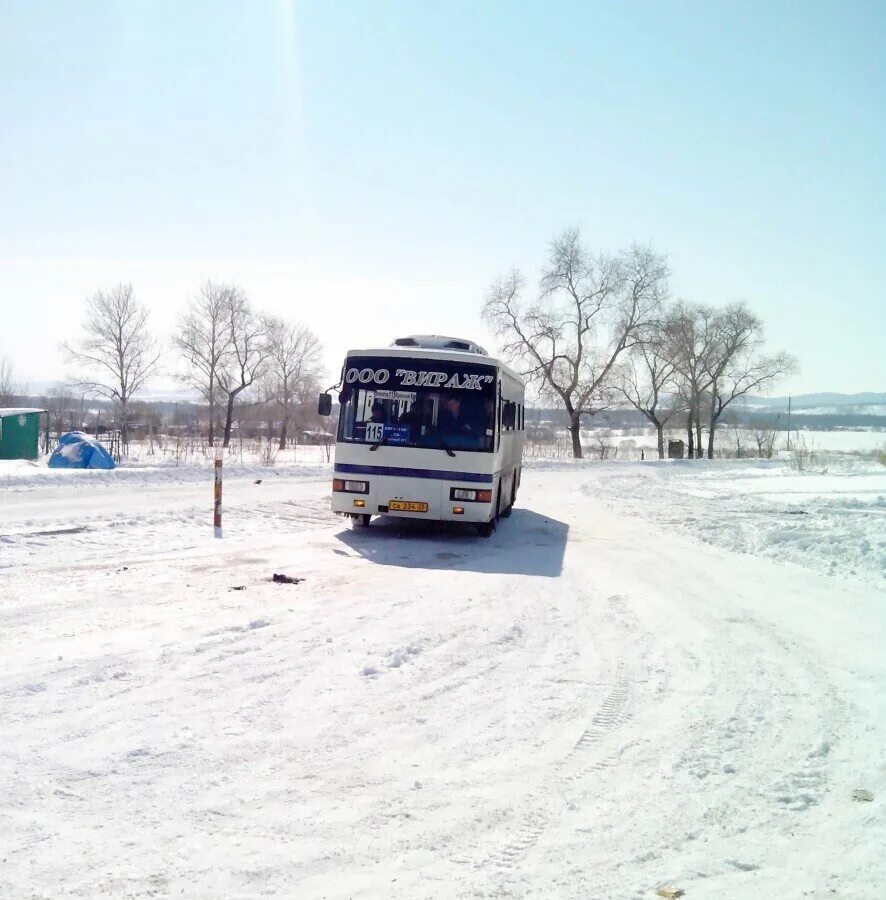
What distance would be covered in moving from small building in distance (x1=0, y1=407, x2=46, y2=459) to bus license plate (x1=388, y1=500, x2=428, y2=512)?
22117mm

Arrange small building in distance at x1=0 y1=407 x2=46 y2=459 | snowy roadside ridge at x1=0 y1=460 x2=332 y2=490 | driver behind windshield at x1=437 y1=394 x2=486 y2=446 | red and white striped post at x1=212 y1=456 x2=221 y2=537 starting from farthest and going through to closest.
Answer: small building in distance at x1=0 y1=407 x2=46 y2=459, snowy roadside ridge at x1=0 y1=460 x2=332 y2=490, red and white striped post at x1=212 y1=456 x2=221 y2=537, driver behind windshield at x1=437 y1=394 x2=486 y2=446

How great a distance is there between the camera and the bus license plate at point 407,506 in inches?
529

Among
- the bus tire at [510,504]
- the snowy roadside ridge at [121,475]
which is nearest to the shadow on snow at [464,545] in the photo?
the bus tire at [510,504]

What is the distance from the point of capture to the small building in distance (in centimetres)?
2933

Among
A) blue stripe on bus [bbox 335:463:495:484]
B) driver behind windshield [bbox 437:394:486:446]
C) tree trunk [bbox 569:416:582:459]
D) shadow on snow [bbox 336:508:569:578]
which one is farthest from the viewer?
tree trunk [bbox 569:416:582:459]

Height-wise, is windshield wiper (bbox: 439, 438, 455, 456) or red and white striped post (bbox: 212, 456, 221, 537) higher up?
windshield wiper (bbox: 439, 438, 455, 456)

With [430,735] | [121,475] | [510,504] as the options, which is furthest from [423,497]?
[121,475]

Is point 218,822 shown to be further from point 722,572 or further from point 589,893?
point 722,572

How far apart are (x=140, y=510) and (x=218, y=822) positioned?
12.0 metres

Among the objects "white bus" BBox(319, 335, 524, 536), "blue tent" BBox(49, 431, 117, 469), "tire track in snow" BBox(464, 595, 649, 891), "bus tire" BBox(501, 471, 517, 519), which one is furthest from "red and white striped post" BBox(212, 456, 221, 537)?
"blue tent" BBox(49, 431, 117, 469)

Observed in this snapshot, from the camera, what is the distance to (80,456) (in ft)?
86.0

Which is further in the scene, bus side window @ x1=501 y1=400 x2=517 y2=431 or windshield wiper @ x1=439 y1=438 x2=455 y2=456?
bus side window @ x1=501 y1=400 x2=517 y2=431

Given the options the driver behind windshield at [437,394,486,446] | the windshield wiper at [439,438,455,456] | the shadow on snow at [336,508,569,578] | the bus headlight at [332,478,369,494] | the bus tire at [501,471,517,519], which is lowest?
the shadow on snow at [336,508,569,578]

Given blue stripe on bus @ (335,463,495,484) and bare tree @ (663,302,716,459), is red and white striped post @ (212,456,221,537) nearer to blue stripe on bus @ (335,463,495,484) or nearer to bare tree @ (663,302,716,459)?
blue stripe on bus @ (335,463,495,484)
